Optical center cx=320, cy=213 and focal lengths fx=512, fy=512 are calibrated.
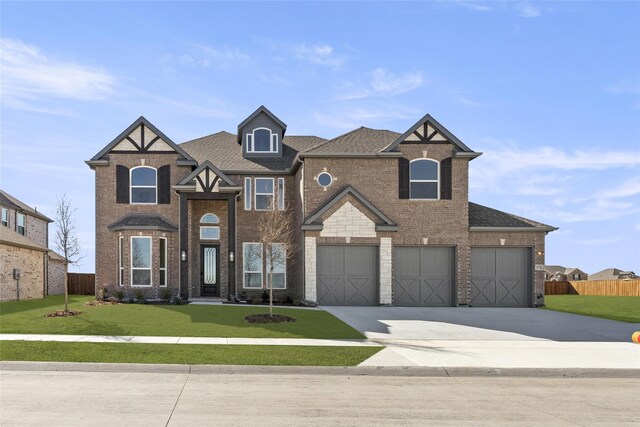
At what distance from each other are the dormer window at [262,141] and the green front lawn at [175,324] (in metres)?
11.5

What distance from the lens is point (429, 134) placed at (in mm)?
25359

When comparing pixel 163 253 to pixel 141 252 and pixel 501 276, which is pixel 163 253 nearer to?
pixel 141 252

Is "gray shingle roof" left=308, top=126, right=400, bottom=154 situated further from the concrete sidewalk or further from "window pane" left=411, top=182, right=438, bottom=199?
the concrete sidewalk

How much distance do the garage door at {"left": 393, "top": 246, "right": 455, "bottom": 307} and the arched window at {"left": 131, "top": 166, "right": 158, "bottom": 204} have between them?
41.8 feet

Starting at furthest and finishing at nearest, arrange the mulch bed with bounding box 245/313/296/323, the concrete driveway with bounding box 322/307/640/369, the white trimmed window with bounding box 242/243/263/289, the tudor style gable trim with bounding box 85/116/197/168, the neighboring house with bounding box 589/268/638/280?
the neighboring house with bounding box 589/268/638/280 < the white trimmed window with bounding box 242/243/263/289 < the tudor style gable trim with bounding box 85/116/197/168 < the mulch bed with bounding box 245/313/296/323 < the concrete driveway with bounding box 322/307/640/369

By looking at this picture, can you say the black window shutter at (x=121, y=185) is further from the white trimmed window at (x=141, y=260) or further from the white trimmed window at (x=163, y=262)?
the white trimmed window at (x=163, y=262)

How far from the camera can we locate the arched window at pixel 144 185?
86.5ft

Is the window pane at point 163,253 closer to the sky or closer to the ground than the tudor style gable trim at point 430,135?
closer to the ground

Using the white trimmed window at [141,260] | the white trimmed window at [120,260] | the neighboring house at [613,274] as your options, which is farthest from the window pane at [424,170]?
the neighboring house at [613,274]

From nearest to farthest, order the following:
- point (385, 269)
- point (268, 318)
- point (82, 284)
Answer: point (268, 318), point (385, 269), point (82, 284)

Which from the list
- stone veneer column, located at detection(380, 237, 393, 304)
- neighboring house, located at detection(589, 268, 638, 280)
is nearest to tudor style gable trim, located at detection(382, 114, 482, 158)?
stone veneer column, located at detection(380, 237, 393, 304)

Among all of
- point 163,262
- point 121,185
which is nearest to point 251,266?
point 163,262

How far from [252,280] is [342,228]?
630cm

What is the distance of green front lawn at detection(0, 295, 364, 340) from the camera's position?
48.8 ft
